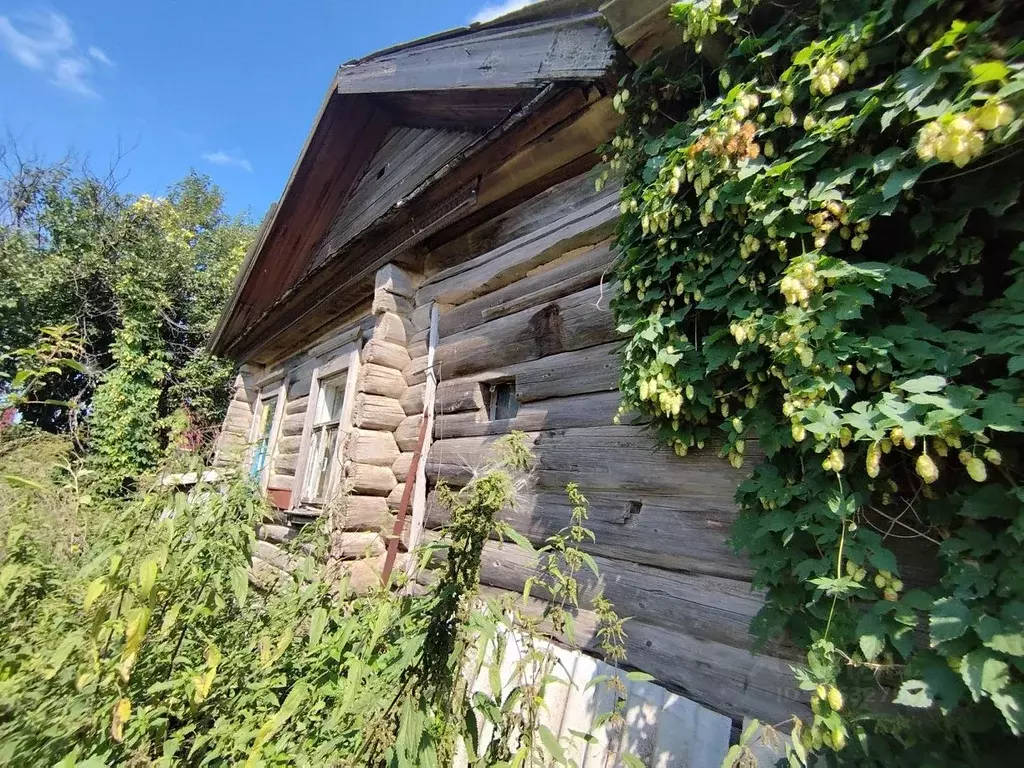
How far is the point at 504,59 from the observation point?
10.3 feet

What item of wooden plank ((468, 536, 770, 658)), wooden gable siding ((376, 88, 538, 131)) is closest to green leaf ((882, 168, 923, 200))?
wooden plank ((468, 536, 770, 658))

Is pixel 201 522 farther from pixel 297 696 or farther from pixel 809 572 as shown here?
pixel 809 572

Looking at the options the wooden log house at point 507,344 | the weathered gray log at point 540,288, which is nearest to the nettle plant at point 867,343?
the wooden log house at point 507,344

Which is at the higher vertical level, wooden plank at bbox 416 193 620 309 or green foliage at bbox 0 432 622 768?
wooden plank at bbox 416 193 620 309

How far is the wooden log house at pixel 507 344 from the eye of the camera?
214cm

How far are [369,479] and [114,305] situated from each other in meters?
14.6

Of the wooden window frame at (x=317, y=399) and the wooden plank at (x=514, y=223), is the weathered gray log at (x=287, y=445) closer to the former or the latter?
the wooden window frame at (x=317, y=399)

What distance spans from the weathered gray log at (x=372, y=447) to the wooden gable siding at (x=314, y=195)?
352 centimetres

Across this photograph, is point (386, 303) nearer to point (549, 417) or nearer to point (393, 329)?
point (393, 329)

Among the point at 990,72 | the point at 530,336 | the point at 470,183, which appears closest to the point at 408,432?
the point at 530,336

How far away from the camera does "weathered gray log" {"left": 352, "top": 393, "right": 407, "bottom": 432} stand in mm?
3955

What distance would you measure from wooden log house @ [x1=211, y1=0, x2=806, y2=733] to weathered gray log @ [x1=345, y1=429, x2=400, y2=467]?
0.02 metres

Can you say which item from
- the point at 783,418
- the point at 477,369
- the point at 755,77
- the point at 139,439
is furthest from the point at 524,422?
the point at 139,439

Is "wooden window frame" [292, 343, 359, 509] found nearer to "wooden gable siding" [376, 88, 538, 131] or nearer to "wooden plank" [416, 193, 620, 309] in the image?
"wooden plank" [416, 193, 620, 309]
